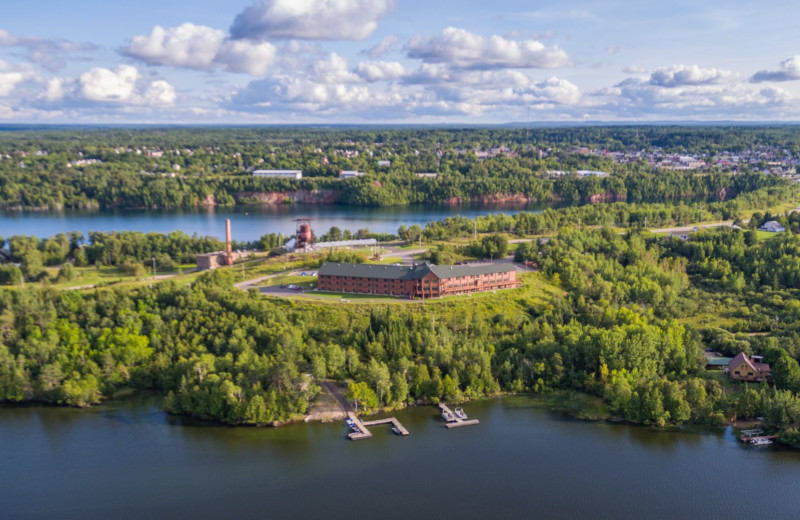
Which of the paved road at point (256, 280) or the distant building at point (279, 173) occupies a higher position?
the distant building at point (279, 173)

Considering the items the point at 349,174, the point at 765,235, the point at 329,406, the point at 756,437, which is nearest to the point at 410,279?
the point at 329,406

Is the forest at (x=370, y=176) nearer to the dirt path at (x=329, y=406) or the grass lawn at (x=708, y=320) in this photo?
the grass lawn at (x=708, y=320)

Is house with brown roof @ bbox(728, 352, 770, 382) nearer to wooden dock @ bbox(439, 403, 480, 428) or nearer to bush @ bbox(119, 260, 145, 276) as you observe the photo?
wooden dock @ bbox(439, 403, 480, 428)

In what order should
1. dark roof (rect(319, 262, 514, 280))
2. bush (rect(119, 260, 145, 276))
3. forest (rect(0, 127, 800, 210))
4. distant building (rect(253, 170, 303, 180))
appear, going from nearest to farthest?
dark roof (rect(319, 262, 514, 280)), bush (rect(119, 260, 145, 276)), forest (rect(0, 127, 800, 210)), distant building (rect(253, 170, 303, 180))

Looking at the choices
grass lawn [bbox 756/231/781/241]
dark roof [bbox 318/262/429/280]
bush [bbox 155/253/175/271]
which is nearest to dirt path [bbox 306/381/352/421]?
dark roof [bbox 318/262/429/280]

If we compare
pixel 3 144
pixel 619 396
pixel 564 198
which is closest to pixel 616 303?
pixel 619 396

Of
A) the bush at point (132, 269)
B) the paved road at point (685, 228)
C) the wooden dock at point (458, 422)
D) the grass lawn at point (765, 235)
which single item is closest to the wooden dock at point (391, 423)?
the wooden dock at point (458, 422)

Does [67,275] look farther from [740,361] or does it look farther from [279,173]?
[279,173]
